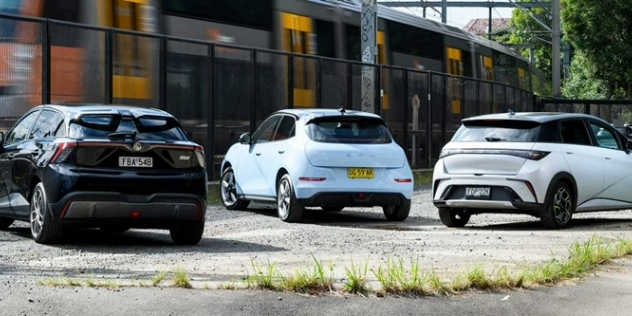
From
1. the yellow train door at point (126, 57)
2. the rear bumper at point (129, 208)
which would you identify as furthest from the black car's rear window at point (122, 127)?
the yellow train door at point (126, 57)

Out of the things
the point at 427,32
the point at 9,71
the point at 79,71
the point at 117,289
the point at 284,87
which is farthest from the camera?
the point at 427,32

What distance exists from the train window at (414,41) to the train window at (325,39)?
3917mm

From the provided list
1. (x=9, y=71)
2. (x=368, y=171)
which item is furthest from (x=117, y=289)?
(x=9, y=71)

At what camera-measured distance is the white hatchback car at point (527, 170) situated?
1656 centimetres

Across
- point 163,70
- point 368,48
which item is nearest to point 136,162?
point 163,70

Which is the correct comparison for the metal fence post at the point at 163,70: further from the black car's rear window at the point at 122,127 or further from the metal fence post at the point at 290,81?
the black car's rear window at the point at 122,127

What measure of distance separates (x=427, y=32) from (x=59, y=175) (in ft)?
82.9

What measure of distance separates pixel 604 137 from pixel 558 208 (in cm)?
196

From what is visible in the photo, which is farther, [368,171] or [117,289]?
[368,171]

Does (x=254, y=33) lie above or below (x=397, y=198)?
above

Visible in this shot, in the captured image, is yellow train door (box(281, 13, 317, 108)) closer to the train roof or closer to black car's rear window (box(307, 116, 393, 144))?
the train roof

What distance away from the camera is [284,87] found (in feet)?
86.0

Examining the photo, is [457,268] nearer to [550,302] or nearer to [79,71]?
[550,302]

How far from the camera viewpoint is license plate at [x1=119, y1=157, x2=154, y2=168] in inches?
525
